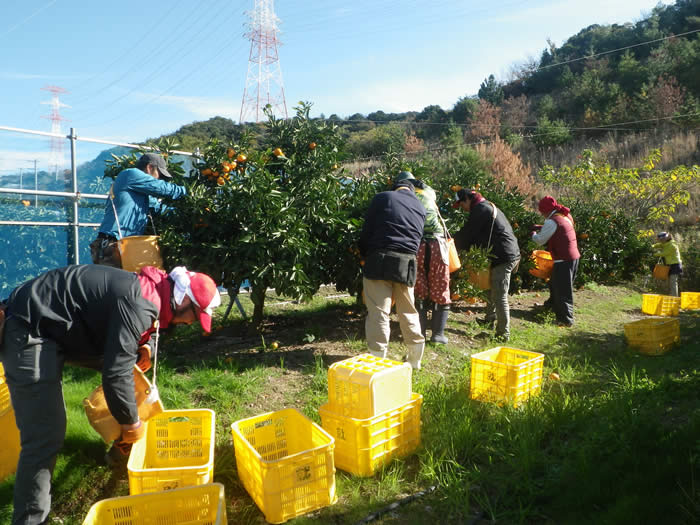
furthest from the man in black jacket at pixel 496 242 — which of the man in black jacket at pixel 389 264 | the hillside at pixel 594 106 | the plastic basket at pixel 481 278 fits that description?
Result: the hillside at pixel 594 106

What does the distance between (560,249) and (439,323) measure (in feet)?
9.04

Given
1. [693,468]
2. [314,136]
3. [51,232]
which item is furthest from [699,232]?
[51,232]

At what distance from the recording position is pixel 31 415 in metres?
2.47

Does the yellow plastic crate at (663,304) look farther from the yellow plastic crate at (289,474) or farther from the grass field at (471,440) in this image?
the yellow plastic crate at (289,474)

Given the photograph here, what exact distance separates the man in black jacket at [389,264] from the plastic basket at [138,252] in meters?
2.05

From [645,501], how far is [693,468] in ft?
1.19

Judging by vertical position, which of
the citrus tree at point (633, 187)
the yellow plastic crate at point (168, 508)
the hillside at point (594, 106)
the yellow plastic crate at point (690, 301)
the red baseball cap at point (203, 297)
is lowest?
the yellow plastic crate at point (690, 301)

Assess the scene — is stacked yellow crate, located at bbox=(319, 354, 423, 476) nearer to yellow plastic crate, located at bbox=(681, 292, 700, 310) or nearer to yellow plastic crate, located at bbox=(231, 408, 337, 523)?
yellow plastic crate, located at bbox=(231, 408, 337, 523)

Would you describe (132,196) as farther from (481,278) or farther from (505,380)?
(481,278)

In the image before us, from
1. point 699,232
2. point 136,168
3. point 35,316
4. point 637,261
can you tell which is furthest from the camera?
point 699,232

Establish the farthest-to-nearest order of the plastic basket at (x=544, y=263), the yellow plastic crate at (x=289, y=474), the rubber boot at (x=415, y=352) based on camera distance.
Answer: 1. the plastic basket at (x=544, y=263)
2. the rubber boot at (x=415, y=352)
3. the yellow plastic crate at (x=289, y=474)

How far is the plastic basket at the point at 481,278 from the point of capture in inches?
249

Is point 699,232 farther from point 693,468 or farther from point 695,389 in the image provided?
point 693,468

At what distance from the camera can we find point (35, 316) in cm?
248
